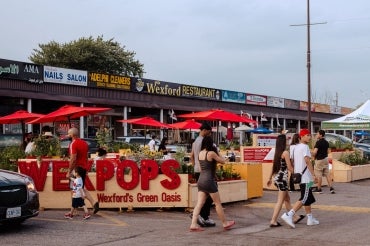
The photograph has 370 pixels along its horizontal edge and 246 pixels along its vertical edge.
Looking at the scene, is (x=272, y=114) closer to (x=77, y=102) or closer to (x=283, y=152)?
(x=77, y=102)

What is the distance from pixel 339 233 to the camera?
986 centimetres

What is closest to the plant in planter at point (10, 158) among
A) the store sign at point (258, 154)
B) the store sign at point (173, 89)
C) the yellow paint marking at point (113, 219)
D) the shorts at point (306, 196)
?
the yellow paint marking at point (113, 219)

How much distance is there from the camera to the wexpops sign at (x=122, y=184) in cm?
1287

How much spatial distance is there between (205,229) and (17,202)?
3345mm

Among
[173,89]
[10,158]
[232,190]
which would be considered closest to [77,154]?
[232,190]

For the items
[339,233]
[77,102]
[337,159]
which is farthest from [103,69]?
[339,233]

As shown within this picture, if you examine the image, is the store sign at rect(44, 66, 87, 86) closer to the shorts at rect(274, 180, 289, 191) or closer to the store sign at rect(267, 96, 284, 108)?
the shorts at rect(274, 180, 289, 191)

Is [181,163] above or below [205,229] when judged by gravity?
above

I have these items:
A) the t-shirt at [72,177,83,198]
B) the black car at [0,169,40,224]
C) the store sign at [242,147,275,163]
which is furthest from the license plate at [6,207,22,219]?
the store sign at [242,147,275,163]

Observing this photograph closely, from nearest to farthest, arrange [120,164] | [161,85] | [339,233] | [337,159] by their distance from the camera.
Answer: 1. [339,233]
2. [120,164]
3. [337,159]
4. [161,85]

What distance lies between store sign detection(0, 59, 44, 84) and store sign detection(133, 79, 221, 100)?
321 inches

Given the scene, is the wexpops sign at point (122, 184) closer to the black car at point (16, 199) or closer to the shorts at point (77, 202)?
the shorts at point (77, 202)

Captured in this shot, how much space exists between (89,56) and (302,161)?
48376 mm

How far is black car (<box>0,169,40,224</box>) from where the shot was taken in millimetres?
9672
